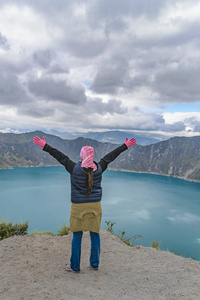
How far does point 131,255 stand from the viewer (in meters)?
6.43

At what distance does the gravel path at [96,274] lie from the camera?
12.5ft

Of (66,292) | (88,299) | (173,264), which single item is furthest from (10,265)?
(173,264)

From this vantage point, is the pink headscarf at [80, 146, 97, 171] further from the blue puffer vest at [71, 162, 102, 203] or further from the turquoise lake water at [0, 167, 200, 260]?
the turquoise lake water at [0, 167, 200, 260]

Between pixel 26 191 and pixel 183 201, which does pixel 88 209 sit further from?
pixel 26 191

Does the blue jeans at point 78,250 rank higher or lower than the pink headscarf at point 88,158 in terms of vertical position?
lower

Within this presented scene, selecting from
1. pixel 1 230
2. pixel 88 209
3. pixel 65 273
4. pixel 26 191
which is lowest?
pixel 26 191

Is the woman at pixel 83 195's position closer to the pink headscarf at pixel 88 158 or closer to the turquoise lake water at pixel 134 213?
the pink headscarf at pixel 88 158

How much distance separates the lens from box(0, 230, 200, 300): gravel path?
381 centimetres

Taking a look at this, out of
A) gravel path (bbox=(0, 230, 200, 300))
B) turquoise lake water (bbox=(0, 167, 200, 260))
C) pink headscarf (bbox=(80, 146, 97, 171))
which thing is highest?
pink headscarf (bbox=(80, 146, 97, 171))

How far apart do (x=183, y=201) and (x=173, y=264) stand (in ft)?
322

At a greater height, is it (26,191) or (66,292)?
(66,292)

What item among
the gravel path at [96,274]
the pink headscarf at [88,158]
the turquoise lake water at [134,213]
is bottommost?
the turquoise lake water at [134,213]

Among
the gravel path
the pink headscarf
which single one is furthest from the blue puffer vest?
the gravel path

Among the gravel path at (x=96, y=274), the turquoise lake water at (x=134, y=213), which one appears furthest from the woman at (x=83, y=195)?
the turquoise lake water at (x=134, y=213)
